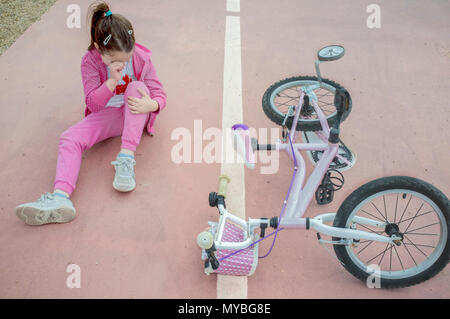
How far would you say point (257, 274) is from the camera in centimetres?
218

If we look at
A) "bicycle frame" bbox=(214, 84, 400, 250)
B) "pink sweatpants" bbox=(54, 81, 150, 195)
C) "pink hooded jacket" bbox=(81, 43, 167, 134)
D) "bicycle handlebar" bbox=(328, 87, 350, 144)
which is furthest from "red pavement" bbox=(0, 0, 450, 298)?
"bicycle handlebar" bbox=(328, 87, 350, 144)

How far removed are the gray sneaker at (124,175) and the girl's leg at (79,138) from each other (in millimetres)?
255

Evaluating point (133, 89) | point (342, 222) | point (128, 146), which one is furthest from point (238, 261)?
point (133, 89)

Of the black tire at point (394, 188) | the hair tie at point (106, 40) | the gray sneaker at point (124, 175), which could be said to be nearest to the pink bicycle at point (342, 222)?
the black tire at point (394, 188)

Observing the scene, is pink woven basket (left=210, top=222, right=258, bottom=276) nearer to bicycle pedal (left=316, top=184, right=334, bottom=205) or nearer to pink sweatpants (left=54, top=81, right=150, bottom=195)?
bicycle pedal (left=316, top=184, right=334, bottom=205)

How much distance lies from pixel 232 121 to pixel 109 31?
1209mm

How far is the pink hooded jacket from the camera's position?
254cm

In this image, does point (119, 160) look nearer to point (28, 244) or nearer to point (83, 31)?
point (28, 244)

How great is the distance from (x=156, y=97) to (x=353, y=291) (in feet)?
5.82

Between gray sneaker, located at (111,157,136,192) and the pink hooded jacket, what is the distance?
0.41 metres

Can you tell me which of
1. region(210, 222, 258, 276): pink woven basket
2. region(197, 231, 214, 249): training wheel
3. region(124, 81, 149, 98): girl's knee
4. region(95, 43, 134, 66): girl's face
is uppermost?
region(95, 43, 134, 66): girl's face

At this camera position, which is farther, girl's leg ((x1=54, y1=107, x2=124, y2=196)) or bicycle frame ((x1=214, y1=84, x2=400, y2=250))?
girl's leg ((x1=54, y1=107, x2=124, y2=196))
